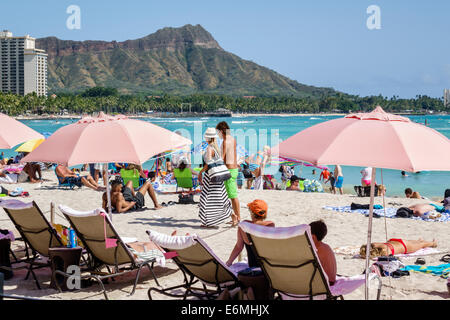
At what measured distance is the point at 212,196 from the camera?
325 inches

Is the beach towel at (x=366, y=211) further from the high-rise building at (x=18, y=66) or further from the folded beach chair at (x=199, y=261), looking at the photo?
the high-rise building at (x=18, y=66)

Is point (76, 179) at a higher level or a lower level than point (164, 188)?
higher

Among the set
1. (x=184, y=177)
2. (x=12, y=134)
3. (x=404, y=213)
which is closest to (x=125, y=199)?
(x=184, y=177)

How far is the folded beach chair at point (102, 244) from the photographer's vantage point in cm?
486

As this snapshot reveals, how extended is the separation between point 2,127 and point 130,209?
373 centimetres

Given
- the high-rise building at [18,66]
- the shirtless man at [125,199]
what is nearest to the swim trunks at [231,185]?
the shirtless man at [125,199]

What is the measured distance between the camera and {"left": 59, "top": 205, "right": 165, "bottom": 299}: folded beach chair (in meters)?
4.86

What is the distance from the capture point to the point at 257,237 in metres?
3.73

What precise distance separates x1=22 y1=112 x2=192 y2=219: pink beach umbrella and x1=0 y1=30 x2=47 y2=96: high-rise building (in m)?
193

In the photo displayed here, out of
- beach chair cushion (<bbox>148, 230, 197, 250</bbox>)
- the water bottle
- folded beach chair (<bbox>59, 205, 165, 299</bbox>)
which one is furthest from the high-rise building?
beach chair cushion (<bbox>148, 230, 197, 250</bbox>)

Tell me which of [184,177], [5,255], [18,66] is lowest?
[5,255]

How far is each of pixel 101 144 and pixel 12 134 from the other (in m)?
2.06

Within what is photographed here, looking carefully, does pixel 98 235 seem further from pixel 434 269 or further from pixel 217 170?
pixel 434 269
